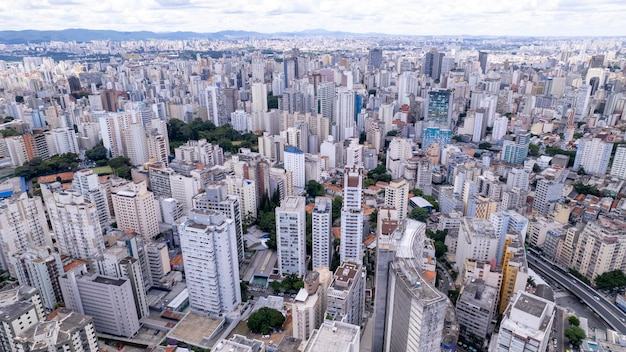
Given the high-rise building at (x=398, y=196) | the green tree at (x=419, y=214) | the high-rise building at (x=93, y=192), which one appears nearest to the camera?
the high-rise building at (x=93, y=192)

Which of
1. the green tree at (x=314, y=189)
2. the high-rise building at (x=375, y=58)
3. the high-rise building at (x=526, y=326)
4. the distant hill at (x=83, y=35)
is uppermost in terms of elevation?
the distant hill at (x=83, y=35)

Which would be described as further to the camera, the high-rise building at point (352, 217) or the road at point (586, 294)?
the high-rise building at point (352, 217)

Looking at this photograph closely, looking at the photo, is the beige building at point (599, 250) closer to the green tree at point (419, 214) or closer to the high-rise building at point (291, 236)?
the green tree at point (419, 214)

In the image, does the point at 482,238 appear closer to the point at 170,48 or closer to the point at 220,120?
the point at 220,120

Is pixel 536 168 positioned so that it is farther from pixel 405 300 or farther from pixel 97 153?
pixel 97 153

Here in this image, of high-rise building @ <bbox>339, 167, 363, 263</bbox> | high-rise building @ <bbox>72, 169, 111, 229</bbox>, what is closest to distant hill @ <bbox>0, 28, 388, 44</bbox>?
high-rise building @ <bbox>72, 169, 111, 229</bbox>

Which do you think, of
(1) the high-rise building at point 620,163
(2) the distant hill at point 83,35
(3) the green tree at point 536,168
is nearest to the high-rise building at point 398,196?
(3) the green tree at point 536,168

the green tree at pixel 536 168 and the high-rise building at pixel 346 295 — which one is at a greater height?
the high-rise building at pixel 346 295

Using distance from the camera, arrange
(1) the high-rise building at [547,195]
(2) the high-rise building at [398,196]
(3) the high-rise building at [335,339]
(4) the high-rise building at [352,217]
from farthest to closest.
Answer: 1. (1) the high-rise building at [547,195]
2. (2) the high-rise building at [398,196]
3. (4) the high-rise building at [352,217]
4. (3) the high-rise building at [335,339]
